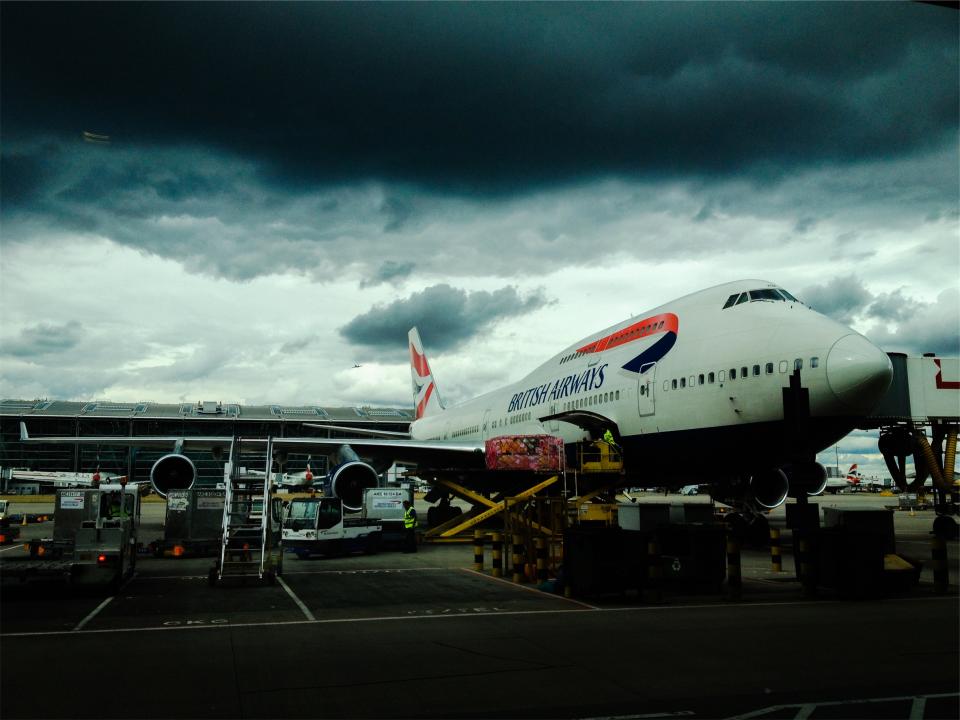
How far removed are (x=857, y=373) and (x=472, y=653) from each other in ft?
36.4

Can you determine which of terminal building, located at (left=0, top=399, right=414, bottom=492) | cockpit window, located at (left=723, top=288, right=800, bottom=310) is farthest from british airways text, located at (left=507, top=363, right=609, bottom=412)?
terminal building, located at (left=0, top=399, right=414, bottom=492)

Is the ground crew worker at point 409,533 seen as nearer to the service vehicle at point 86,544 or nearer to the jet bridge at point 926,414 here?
the service vehicle at point 86,544

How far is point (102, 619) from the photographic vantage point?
11.5 metres

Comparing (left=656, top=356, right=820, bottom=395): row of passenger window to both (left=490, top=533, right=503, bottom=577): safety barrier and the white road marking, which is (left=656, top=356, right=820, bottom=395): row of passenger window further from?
Answer: (left=490, top=533, right=503, bottom=577): safety barrier

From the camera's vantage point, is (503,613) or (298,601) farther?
(298,601)

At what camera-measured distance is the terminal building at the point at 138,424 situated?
85.4 m

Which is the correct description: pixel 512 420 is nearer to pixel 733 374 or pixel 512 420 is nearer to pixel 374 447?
pixel 374 447

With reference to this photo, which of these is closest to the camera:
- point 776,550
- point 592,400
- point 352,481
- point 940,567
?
point 940,567

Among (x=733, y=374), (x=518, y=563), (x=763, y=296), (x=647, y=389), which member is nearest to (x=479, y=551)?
(x=518, y=563)

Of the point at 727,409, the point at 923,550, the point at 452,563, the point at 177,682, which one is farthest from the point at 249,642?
the point at 923,550

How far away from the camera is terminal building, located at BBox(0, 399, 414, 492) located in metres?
85.4

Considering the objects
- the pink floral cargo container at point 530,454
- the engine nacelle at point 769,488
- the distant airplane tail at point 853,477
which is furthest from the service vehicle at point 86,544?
the distant airplane tail at point 853,477

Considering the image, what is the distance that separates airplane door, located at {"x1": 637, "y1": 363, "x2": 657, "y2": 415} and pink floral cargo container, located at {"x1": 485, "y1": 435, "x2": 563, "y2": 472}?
2532 mm

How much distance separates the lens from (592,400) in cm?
2339
